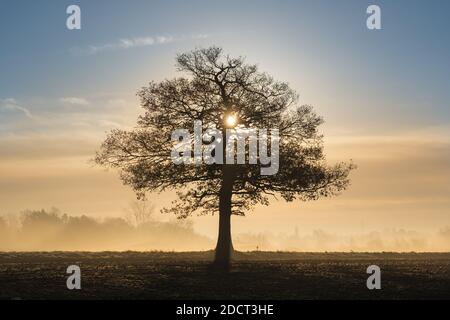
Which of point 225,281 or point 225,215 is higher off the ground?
point 225,215

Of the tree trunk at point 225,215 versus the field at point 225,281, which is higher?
the tree trunk at point 225,215

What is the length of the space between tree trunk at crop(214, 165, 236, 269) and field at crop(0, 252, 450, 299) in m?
1.77

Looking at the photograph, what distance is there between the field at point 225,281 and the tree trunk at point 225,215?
1.77 metres

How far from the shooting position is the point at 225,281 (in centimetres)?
3612

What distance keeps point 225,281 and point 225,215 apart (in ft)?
38.1

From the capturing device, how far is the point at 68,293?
32250 mm

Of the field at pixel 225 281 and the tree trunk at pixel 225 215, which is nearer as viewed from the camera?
the field at pixel 225 281

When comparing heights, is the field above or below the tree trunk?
below

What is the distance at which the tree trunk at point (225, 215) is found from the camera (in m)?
46.8

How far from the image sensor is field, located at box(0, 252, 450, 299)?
32.5 m

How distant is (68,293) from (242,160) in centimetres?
1775
